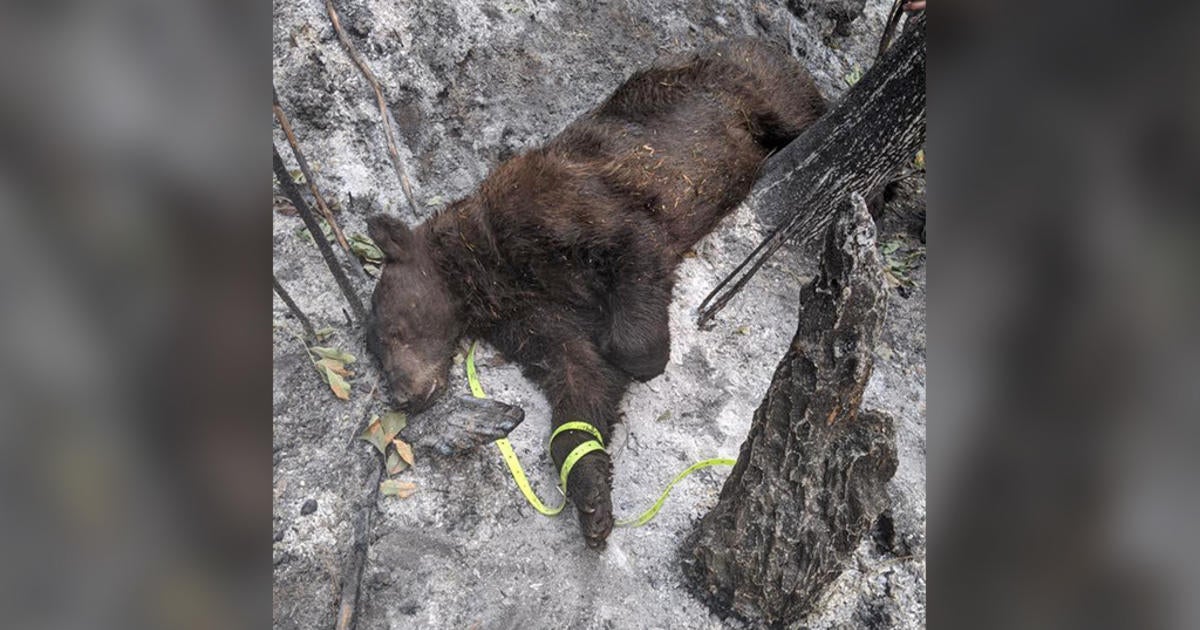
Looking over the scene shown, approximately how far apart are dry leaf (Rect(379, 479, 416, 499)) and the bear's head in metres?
0.24

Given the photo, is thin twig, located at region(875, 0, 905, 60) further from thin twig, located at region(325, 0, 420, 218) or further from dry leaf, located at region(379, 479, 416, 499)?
dry leaf, located at region(379, 479, 416, 499)

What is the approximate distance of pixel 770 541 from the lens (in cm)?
182

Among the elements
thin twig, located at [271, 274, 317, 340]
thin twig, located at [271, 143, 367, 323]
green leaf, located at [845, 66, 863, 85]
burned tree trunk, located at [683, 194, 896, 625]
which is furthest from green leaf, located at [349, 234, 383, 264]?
green leaf, located at [845, 66, 863, 85]

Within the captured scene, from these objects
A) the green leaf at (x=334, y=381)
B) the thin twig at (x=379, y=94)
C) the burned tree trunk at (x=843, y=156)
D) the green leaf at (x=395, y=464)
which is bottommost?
the green leaf at (x=395, y=464)

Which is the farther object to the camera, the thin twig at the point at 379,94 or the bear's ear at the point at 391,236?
the bear's ear at the point at 391,236

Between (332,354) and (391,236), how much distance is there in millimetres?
513

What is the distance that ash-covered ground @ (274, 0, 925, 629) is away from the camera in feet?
6.25

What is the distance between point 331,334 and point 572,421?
0.79 metres

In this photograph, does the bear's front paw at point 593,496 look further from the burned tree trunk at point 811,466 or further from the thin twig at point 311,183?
the thin twig at point 311,183

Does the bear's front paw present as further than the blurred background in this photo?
Yes

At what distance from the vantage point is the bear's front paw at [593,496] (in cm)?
209
